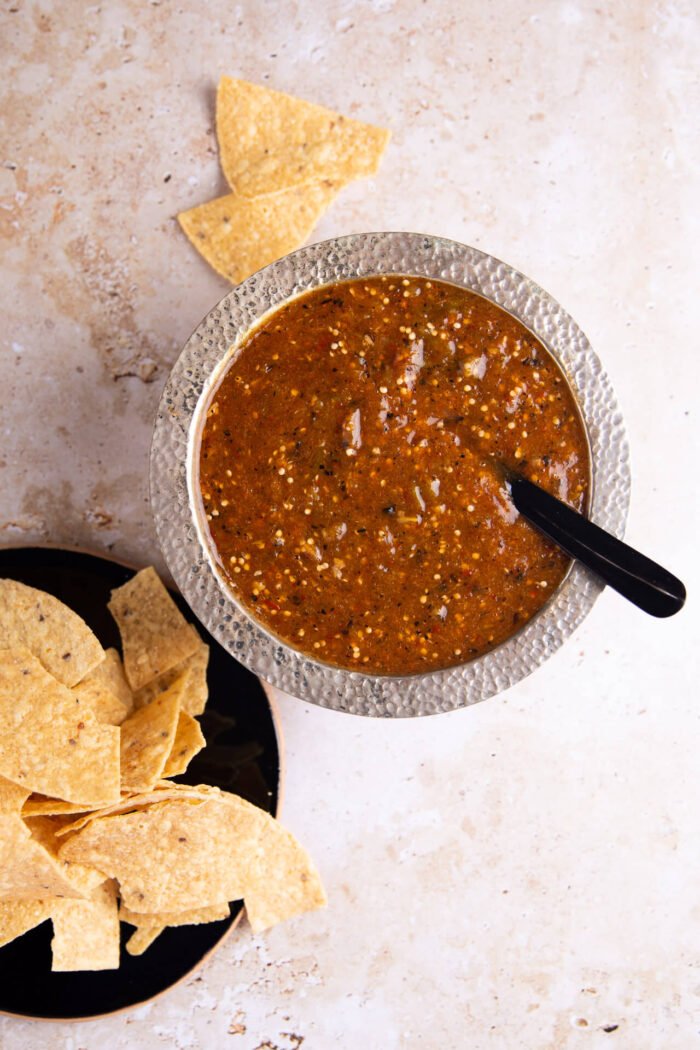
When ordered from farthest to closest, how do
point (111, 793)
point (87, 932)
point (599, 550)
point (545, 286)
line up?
point (545, 286)
point (87, 932)
point (111, 793)
point (599, 550)

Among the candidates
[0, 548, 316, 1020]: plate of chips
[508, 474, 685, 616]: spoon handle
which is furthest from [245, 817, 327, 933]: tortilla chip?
[508, 474, 685, 616]: spoon handle

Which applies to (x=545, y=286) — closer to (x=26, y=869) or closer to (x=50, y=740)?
(x=50, y=740)

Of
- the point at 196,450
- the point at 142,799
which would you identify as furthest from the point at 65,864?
the point at 196,450

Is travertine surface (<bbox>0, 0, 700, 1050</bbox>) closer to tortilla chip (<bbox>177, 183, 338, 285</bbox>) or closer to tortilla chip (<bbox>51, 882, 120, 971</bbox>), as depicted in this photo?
tortilla chip (<bbox>177, 183, 338, 285</bbox>)

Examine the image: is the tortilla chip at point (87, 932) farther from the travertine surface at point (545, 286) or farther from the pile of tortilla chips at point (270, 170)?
the pile of tortilla chips at point (270, 170)

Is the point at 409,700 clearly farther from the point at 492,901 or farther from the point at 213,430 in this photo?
the point at 492,901

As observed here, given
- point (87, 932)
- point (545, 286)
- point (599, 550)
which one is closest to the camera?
point (599, 550)
